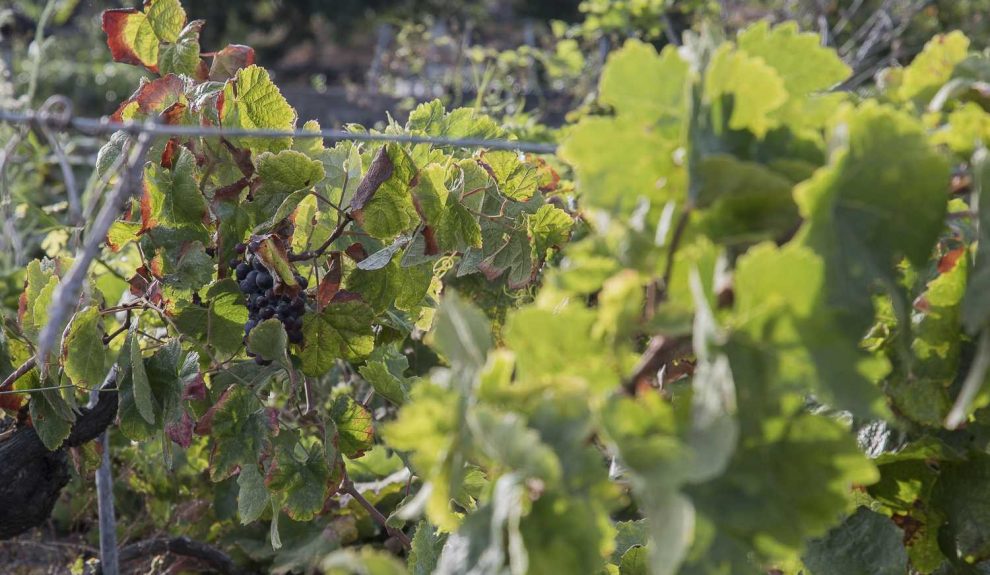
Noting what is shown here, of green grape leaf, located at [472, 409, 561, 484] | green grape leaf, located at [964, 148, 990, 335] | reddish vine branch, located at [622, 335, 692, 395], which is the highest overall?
green grape leaf, located at [964, 148, 990, 335]

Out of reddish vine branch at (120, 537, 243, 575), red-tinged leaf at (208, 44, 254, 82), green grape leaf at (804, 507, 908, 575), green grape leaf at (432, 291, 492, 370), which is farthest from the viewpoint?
reddish vine branch at (120, 537, 243, 575)

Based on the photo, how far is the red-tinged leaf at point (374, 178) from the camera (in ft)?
3.87

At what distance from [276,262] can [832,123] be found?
68 centimetres

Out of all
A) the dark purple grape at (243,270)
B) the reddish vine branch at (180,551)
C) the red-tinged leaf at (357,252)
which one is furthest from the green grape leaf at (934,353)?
the reddish vine branch at (180,551)

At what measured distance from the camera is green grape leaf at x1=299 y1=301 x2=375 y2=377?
4.03ft

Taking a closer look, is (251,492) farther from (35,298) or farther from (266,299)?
(35,298)

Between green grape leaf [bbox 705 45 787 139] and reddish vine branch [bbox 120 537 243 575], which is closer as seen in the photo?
green grape leaf [bbox 705 45 787 139]

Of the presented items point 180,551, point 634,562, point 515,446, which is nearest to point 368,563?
point 515,446

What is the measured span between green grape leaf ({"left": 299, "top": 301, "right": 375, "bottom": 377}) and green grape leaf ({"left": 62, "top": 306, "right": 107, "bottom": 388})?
0.83 ft

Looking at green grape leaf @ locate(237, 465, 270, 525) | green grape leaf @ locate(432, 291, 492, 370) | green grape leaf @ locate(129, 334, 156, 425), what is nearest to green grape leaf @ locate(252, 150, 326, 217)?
green grape leaf @ locate(129, 334, 156, 425)

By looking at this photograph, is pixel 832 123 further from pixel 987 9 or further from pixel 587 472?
pixel 987 9

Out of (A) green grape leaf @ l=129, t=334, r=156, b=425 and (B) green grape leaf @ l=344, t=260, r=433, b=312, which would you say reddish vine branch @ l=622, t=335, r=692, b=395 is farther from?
(A) green grape leaf @ l=129, t=334, r=156, b=425

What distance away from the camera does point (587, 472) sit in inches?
24.4

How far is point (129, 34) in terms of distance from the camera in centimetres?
135
